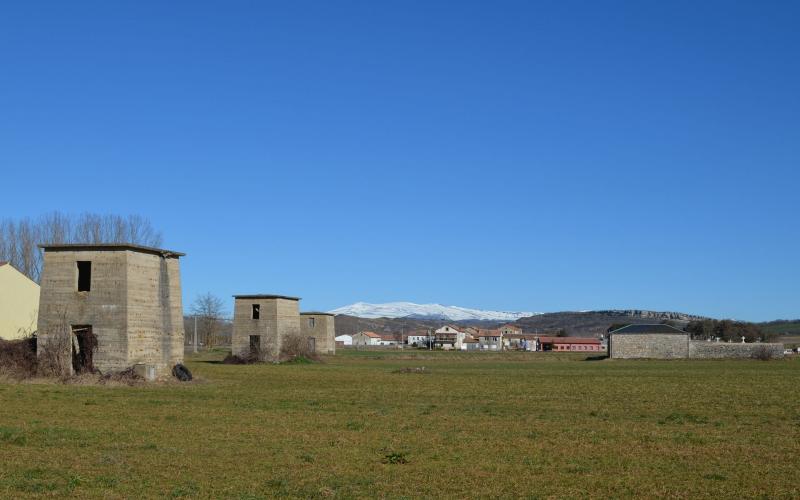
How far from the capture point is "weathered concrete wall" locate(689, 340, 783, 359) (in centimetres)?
8722

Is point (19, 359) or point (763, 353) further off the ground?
point (19, 359)

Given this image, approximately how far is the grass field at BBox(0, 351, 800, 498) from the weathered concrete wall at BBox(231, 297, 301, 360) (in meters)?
35.3

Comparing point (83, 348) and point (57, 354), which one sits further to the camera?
point (83, 348)

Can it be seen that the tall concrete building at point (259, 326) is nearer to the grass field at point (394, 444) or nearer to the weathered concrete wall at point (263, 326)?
the weathered concrete wall at point (263, 326)

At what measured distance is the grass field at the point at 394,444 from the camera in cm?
1372

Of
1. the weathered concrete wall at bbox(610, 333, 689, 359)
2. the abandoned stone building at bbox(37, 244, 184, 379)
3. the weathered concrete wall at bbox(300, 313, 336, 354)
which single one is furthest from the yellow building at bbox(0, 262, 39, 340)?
the weathered concrete wall at bbox(610, 333, 689, 359)

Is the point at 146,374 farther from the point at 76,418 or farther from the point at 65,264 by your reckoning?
the point at 76,418

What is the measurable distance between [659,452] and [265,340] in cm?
5337

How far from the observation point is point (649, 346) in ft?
295

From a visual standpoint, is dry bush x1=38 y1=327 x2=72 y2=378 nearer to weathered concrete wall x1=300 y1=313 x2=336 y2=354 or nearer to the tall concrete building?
the tall concrete building

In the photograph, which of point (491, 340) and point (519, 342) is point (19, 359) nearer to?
point (491, 340)

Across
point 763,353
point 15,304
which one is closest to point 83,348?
point 15,304

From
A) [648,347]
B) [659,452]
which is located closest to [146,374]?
[659,452]

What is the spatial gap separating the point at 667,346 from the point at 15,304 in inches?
2473
